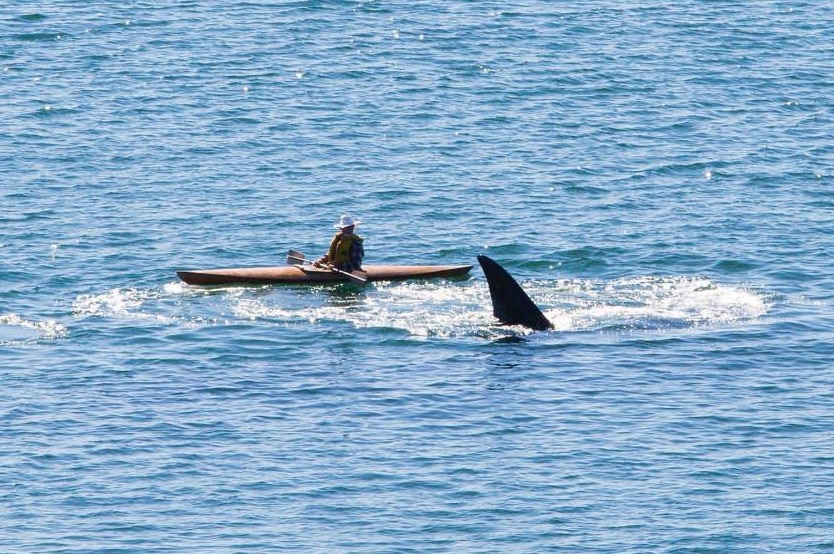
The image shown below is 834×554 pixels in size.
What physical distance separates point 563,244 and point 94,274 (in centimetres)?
1161

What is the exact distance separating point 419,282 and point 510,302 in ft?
14.4

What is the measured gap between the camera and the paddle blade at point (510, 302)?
3702 cm

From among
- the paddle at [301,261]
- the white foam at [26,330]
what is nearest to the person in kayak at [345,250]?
the paddle at [301,261]

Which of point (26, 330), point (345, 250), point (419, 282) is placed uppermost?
point (345, 250)

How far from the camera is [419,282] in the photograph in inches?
→ 1626

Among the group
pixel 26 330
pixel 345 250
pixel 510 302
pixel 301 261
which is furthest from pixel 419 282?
pixel 26 330

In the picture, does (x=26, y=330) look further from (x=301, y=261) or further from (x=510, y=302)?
(x=510, y=302)

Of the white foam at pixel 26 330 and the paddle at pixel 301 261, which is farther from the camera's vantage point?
the paddle at pixel 301 261

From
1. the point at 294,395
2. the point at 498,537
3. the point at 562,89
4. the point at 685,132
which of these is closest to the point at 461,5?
the point at 562,89

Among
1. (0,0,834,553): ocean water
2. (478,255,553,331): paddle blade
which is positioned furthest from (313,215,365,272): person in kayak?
(478,255,553,331): paddle blade

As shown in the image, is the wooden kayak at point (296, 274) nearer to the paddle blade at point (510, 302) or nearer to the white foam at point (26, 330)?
the white foam at point (26, 330)

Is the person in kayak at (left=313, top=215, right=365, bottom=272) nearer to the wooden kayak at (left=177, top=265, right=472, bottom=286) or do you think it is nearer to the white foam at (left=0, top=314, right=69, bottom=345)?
the wooden kayak at (left=177, top=265, right=472, bottom=286)

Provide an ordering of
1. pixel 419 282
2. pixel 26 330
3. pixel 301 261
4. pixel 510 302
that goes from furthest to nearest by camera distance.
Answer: pixel 301 261 < pixel 419 282 < pixel 26 330 < pixel 510 302

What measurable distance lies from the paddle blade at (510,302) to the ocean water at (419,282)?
422 millimetres
